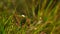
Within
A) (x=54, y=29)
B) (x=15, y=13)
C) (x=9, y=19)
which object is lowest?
(x=54, y=29)

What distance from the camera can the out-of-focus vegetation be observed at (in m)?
1.67

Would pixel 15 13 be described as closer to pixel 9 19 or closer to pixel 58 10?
pixel 9 19

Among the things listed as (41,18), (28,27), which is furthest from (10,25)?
(41,18)

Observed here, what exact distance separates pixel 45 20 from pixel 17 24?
0.28 metres

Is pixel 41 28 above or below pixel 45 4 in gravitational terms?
below

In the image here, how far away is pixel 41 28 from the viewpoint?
1.72 meters

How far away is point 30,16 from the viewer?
1941 mm

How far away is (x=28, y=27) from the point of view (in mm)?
1762

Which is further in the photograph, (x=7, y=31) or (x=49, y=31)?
(x=49, y=31)

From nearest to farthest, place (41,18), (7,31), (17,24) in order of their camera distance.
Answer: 1. (7,31)
2. (17,24)
3. (41,18)

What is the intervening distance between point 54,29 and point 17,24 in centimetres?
33

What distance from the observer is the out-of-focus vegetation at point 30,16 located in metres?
1.67

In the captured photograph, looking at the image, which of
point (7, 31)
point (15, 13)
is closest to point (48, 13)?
point (15, 13)

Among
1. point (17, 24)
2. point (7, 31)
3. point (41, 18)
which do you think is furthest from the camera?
point (41, 18)
